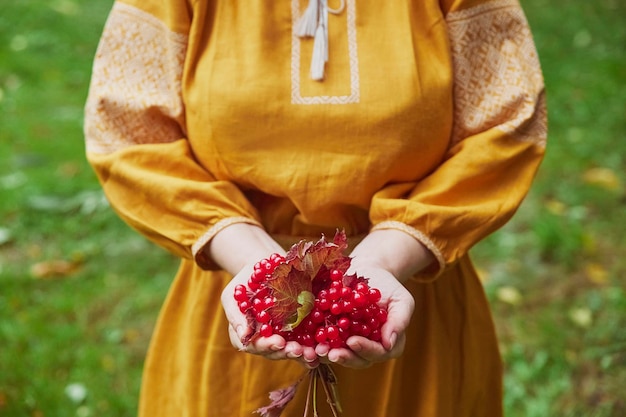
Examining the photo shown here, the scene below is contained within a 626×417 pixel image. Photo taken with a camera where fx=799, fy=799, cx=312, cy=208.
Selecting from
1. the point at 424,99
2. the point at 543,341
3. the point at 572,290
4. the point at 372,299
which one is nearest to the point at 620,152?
the point at 572,290

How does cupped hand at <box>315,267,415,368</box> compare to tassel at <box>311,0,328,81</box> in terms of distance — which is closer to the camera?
cupped hand at <box>315,267,415,368</box>

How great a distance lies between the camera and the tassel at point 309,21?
4.06 feet

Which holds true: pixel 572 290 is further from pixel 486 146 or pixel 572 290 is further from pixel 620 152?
pixel 486 146

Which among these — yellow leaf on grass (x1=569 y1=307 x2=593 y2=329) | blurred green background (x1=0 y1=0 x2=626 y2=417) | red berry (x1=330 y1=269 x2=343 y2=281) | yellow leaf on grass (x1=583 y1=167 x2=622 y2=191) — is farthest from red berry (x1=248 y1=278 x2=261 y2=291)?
yellow leaf on grass (x1=583 y1=167 x2=622 y2=191)

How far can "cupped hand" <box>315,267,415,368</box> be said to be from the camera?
102 cm

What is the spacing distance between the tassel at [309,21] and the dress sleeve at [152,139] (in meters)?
0.18

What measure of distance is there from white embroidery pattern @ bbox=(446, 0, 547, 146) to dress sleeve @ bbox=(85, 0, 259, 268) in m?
0.40

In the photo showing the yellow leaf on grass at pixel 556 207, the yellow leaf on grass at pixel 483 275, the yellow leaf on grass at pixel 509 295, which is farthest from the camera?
the yellow leaf on grass at pixel 556 207

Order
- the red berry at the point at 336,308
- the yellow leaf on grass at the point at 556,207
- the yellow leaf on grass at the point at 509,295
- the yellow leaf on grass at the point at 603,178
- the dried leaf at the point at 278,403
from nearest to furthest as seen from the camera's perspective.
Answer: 1. the red berry at the point at 336,308
2. the dried leaf at the point at 278,403
3. the yellow leaf on grass at the point at 509,295
4. the yellow leaf on grass at the point at 556,207
5. the yellow leaf on grass at the point at 603,178

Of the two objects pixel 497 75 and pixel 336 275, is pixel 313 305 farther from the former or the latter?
pixel 497 75

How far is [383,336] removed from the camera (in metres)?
1.06

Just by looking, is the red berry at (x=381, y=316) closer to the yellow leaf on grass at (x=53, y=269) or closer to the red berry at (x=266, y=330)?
the red berry at (x=266, y=330)

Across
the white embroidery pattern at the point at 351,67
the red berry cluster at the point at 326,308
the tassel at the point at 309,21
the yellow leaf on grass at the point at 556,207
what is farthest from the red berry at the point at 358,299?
the yellow leaf on grass at the point at 556,207

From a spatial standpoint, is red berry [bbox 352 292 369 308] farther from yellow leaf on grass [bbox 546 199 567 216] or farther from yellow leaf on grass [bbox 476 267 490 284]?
yellow leaf on grass [bbox 546 199 567 216]
